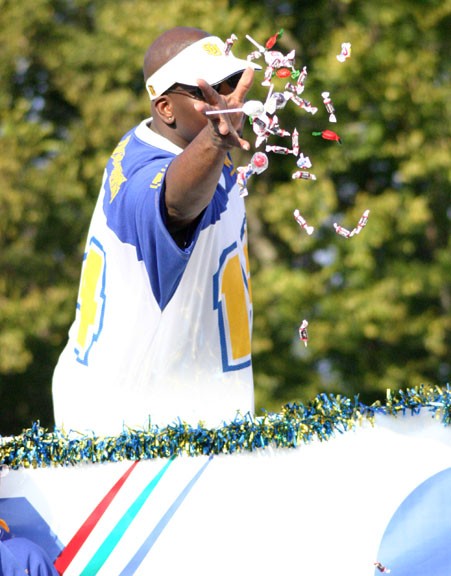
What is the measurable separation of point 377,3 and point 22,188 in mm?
3714

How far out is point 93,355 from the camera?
10.2 feet

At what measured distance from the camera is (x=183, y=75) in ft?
9.89

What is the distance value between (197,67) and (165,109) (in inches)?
6.7

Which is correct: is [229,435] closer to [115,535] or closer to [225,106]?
[115,535]

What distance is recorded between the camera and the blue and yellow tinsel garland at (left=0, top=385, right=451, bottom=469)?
2.73 m

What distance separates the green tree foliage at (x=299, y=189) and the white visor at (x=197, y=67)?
5858 mm

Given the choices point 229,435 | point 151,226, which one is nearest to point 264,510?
point 229,435

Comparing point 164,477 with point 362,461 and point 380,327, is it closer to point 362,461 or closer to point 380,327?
point 362,461

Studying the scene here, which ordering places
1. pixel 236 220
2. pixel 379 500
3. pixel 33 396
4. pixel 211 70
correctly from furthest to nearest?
pixel 33 396
pixel 236 220
pixel 211 70
pixel 379 500

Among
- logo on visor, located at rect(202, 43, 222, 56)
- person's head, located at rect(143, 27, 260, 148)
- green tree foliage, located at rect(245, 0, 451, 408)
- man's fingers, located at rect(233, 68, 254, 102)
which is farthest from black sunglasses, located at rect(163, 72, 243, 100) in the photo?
green tree foliage, located at rect(245, 0, 451, 408)

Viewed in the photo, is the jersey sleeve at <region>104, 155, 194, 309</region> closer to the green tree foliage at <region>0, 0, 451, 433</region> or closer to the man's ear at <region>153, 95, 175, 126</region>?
the man's ear at <region>153, 95, 175, 126</region>

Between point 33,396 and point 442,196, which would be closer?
point 442,196

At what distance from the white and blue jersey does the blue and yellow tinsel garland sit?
21cm

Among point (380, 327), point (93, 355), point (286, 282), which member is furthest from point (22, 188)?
point (93, 355)
